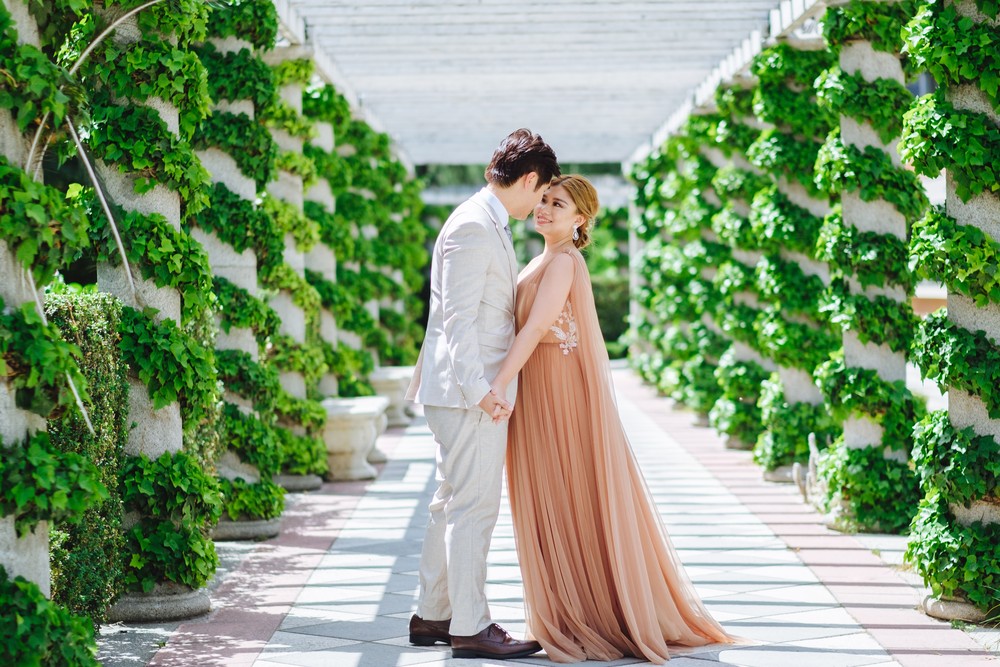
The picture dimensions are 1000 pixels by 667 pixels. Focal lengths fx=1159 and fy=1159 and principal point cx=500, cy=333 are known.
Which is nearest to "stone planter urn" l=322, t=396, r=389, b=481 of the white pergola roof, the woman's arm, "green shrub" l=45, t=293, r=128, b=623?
the white pergola roof

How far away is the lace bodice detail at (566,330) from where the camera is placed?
4684mm

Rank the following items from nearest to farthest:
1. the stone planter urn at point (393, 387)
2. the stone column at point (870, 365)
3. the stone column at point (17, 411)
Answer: the stone column at point (17, 411)
the stone column at point (870, 365)
the stone planter urn at point (393, 387)

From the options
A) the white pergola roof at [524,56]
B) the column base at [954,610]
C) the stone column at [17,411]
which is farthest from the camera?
the white pergola roof at [524,56]

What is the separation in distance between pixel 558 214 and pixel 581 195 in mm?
128

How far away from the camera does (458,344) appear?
14.0ft

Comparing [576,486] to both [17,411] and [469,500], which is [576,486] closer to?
[469,500]

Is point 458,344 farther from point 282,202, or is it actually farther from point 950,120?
point 282,202

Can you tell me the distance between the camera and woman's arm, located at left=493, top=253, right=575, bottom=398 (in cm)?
441

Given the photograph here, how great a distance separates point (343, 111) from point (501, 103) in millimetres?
3165

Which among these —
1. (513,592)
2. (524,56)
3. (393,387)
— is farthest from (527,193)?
(393,387)

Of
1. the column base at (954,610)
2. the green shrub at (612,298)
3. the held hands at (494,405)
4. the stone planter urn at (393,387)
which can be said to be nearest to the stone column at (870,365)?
the column base at (954,610)

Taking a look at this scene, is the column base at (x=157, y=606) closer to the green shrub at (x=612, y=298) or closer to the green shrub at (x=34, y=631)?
the green shrub at (x=34, y=631)

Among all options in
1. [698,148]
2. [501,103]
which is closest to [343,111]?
[501,103]

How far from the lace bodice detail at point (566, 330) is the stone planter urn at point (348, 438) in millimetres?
4638
